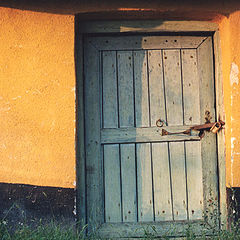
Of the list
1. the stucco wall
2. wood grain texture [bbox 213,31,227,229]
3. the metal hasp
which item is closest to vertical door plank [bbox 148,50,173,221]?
the metal hasp

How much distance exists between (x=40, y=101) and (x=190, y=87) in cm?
138

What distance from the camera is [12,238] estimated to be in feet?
10.4

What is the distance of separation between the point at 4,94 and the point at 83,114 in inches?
→ 28.0

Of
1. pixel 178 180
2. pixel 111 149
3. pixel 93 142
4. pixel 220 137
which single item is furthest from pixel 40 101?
pixel 220 137

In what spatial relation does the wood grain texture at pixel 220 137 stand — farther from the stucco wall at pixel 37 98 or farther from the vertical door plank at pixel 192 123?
the stucco wall at pixel 37 98

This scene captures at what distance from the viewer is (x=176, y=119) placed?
365 cm

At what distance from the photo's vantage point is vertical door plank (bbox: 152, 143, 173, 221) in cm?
359

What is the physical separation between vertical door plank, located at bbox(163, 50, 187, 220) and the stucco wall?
2.97ft

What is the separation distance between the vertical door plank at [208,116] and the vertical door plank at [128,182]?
65cm

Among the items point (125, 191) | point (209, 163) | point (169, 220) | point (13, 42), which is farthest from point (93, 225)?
point (13, 42)

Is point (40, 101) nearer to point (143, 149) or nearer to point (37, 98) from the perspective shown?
point (37, 98)

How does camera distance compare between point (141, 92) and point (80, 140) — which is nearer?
point (80, 140)

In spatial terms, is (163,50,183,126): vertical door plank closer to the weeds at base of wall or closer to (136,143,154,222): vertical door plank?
(136,143,154,222): vertical door plank

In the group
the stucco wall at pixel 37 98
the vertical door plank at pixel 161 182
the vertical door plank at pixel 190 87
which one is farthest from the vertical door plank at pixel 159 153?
the stucco wall at pixel 37 98
